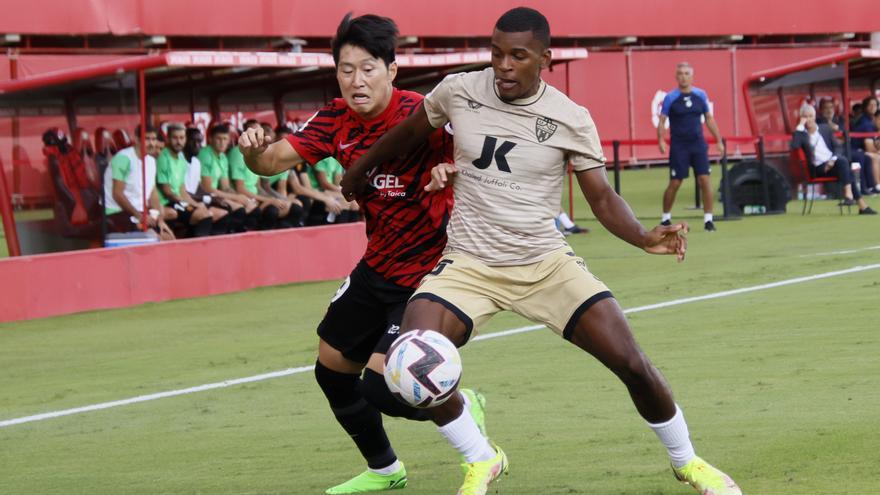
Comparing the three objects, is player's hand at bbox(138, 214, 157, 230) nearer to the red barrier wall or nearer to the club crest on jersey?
the red barrier wall

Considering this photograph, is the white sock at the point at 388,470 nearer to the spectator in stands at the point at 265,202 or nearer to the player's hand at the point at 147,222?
the player's hand at the point at 147,222

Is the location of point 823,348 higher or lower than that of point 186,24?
lower

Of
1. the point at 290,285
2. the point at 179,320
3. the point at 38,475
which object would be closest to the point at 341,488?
the point at 38,475

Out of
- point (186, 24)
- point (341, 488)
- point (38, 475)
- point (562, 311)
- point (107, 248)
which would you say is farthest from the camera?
point (186, 24)

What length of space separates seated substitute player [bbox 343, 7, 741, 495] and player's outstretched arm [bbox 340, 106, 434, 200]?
12 mm

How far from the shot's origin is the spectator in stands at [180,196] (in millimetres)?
17984

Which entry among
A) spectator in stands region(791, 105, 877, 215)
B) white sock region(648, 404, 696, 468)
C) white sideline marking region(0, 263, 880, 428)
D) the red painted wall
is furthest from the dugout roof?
white sock region(648, 404, 696, 468)

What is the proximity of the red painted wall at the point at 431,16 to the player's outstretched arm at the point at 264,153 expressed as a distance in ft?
62.4

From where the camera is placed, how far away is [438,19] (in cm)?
3234

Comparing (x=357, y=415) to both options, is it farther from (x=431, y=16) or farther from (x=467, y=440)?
(x=431, y=16)

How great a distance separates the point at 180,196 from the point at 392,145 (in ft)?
38.0

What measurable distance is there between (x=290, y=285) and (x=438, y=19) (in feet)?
50.5

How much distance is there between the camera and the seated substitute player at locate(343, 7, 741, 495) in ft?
21.2

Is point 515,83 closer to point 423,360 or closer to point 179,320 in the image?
point 423,360
